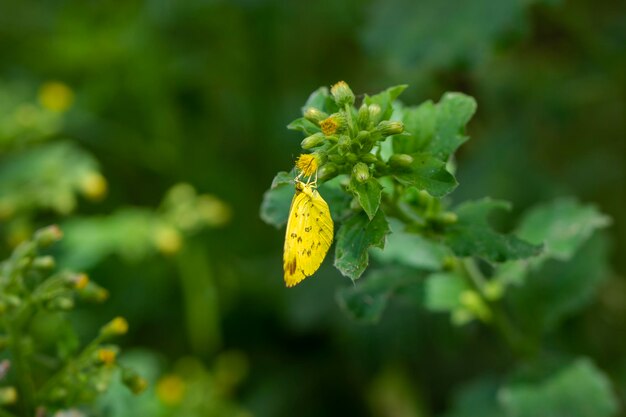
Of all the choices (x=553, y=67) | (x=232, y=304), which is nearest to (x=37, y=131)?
(x=232, y=304)

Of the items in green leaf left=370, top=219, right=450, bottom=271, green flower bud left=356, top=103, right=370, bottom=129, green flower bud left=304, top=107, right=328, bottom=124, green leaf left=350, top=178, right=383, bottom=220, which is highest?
green leaf left=370, top=219, right=450, bottom=271

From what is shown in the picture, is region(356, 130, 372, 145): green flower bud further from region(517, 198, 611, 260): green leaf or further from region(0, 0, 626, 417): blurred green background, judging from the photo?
region(0, 0, 626, 417): blurred green background

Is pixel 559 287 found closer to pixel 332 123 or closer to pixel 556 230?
pixel 556 230

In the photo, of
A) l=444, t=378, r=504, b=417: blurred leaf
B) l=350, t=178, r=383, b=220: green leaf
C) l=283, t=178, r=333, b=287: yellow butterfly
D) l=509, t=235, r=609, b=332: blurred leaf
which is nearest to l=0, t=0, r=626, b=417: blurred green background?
l=444, t=378, r=504, b=417: blurred leaf

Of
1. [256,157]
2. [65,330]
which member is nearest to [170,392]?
[65,330]

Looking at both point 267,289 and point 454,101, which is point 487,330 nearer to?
point 267,289

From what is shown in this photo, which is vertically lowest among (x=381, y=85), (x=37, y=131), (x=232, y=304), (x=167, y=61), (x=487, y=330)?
(x=487, y=330)
